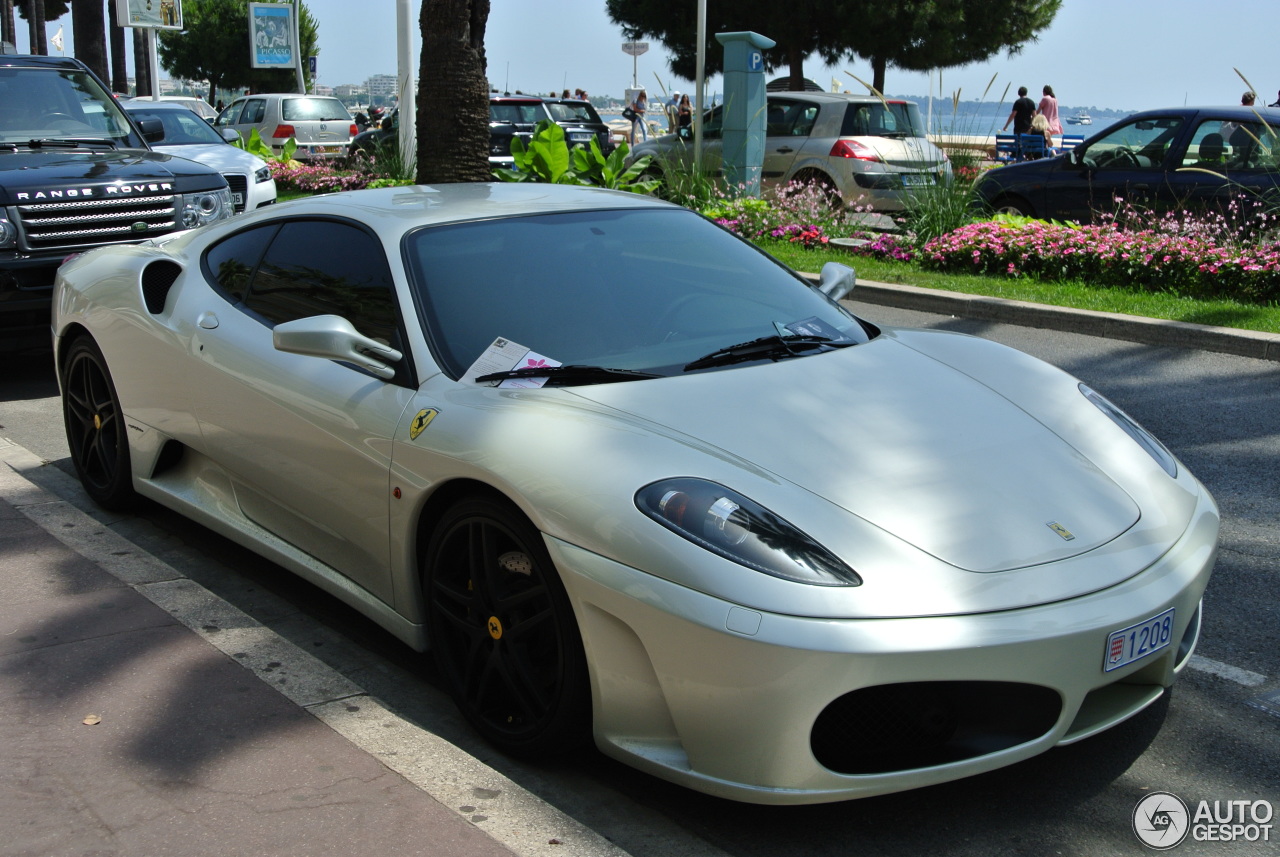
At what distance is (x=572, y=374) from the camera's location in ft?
11.0

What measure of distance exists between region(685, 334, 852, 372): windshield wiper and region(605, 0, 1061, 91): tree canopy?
29.8 meters

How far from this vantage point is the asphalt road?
2725 mm

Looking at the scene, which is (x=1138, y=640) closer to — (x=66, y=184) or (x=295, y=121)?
(x=66, y=184)

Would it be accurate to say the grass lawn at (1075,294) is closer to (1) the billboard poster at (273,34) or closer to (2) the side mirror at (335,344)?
(2) the side mirror at (335,344)

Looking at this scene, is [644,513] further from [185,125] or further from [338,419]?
[185,125]

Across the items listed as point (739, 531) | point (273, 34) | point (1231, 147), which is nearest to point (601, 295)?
point (739, 531)

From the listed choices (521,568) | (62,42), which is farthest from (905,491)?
(62,42)

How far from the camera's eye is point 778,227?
12484mm

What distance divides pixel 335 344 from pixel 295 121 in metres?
26.3

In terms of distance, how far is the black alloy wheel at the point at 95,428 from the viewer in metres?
4.83

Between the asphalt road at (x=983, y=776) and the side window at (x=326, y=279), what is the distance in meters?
0.97

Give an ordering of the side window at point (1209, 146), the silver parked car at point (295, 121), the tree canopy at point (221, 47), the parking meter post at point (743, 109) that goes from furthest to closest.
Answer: the tree canopy at point (221, 47) < the silver parked car at point (295, 121) < the parking meter post at point (743, 109) < the side window at point (1209, 146)

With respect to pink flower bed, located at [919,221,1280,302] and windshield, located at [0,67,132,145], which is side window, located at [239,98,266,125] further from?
pink flower bed, located at [919,221,1280,302]

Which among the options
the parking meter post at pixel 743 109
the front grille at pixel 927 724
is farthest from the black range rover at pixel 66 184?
the parking meter post at pixel 743 109
